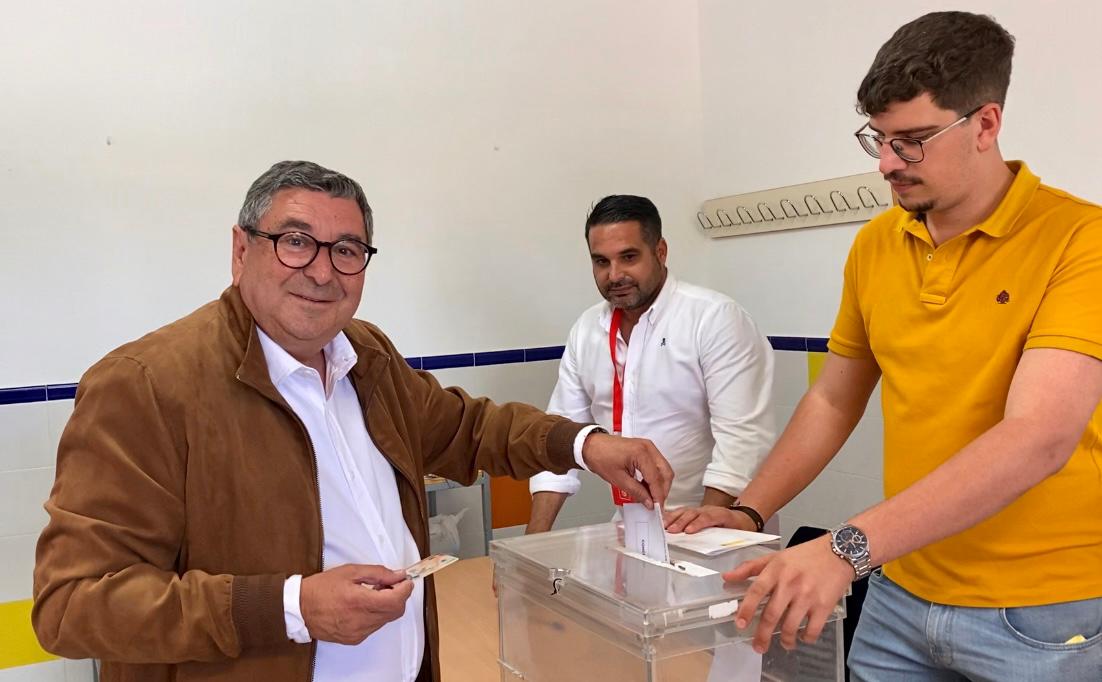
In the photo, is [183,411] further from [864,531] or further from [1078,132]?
[1078,132]

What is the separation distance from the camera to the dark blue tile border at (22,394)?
10.7 ft

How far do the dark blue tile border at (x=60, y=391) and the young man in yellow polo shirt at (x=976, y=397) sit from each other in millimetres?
2775

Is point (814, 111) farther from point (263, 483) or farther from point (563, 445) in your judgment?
point (263, 483)

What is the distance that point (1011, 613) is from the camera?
1483mm

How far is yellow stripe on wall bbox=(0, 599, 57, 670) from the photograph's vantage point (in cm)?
331

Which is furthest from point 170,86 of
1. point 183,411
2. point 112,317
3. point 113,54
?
point 183,411

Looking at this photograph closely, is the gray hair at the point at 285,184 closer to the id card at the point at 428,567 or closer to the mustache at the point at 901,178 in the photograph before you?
the id card at the point at 428,567

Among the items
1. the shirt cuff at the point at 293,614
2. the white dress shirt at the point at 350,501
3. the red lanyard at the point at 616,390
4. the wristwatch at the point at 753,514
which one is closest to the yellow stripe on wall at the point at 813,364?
the red lanyard at the point at 616,390

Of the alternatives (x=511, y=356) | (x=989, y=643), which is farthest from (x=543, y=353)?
(x=989, y=643)

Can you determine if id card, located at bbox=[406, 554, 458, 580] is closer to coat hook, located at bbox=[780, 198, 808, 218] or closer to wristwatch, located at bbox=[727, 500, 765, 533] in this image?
wristwatch, located at bbox=[727, 500, 765, 533]

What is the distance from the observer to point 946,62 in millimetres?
1476

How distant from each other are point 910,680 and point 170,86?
3085 mm

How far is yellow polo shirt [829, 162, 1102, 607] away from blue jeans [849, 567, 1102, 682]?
0.07 feet

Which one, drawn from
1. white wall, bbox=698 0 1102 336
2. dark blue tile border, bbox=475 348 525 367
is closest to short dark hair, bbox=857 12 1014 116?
white wall, bbox=698 0 1102 336
